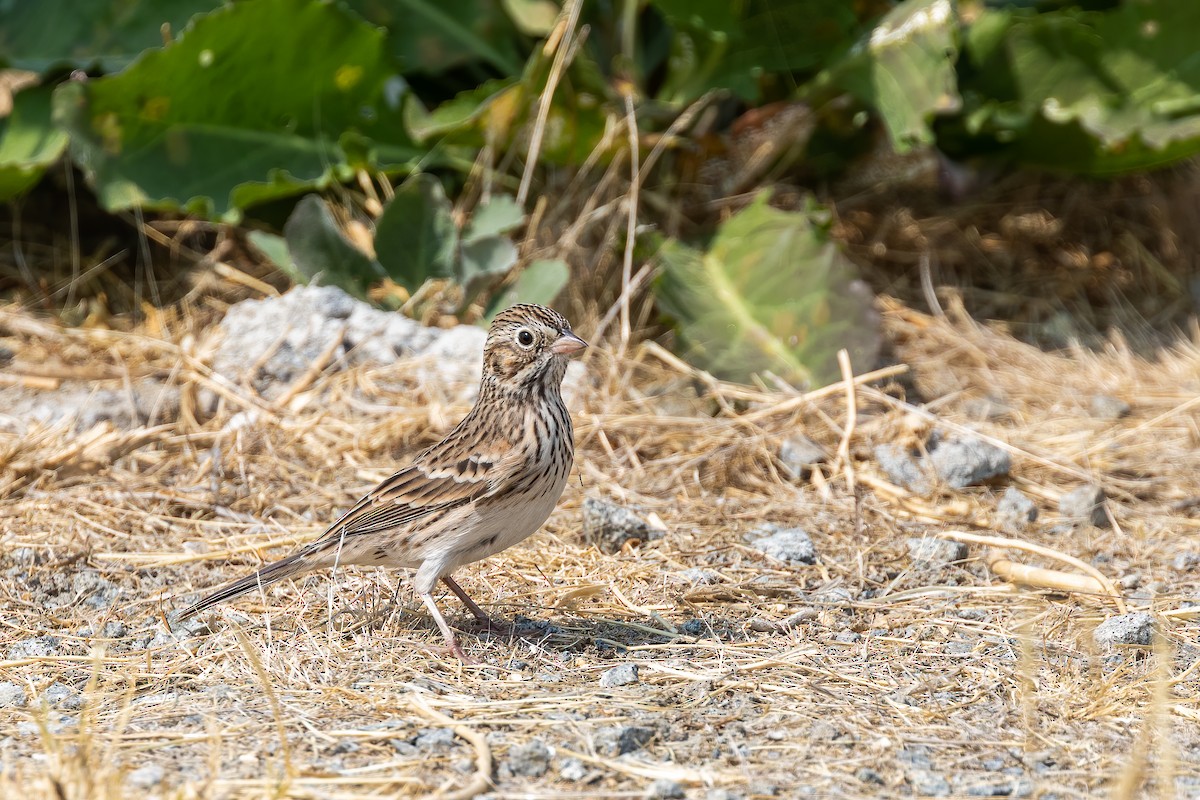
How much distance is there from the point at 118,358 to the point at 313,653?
3113mm

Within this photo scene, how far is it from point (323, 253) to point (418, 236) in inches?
17.8

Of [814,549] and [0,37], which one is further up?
[0,37]

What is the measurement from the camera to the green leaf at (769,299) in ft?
20.1

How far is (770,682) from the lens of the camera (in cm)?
362

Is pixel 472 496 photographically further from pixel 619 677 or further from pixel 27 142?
pixel 27 142

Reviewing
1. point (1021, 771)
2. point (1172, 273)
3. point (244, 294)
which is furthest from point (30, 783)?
point (1172, 273)

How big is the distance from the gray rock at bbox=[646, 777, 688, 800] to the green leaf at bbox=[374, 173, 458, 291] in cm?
378

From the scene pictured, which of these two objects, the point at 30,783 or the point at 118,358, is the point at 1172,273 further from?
the point at 30,783

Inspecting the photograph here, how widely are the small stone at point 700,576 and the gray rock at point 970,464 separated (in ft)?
4.57

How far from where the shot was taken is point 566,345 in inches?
168

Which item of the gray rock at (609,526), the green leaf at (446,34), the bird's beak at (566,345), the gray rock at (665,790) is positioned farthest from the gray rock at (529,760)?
the green leaf at (446,34)

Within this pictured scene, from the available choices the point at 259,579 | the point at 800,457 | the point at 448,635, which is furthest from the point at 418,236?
the point at 448,635

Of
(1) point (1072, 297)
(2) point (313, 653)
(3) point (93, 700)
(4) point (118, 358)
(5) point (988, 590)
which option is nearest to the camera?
(3) point (93, 700)

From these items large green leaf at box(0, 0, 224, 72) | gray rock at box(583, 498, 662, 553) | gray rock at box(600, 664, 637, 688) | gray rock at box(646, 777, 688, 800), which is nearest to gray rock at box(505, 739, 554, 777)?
gray rock at box(646, 777, 688, 800)
